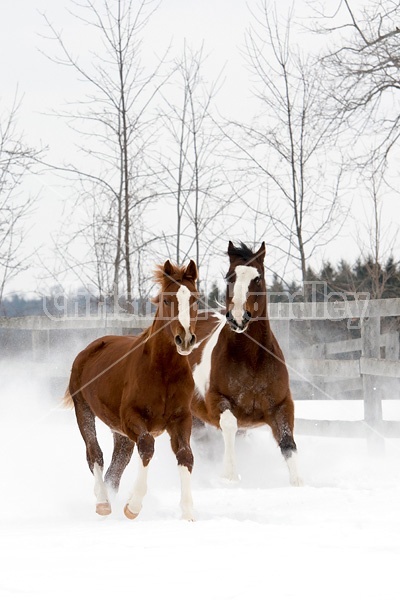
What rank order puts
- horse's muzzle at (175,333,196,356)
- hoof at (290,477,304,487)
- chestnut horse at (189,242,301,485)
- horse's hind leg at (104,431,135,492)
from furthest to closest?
1. chestnut horse at (189,242,301,485)
2. hoof at (290,477,304,487)
3. horse's hind leg at (104,431,135,492)
4. horse's muzzle at (175,333,196,356)

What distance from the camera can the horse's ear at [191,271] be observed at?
5.45 meters

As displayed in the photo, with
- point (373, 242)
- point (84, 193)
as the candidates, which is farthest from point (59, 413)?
point (373, 242)

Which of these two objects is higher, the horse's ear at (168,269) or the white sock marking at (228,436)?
the horse's ear at (168,269)

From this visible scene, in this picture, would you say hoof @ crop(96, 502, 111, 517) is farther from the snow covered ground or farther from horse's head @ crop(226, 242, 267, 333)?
horse's head @ crop(226, 242, 267, 333)

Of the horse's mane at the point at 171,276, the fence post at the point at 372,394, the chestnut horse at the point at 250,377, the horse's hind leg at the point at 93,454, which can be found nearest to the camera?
the horse's mane at the point at 171,276

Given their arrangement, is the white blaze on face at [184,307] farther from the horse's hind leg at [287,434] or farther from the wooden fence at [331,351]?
the wooden fence at [331,351]

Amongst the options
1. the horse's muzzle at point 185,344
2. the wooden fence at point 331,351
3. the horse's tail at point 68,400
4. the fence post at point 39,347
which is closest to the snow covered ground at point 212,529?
the wooden fence at point 331,351

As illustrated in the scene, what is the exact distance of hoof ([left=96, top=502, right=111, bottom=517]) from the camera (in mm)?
5535

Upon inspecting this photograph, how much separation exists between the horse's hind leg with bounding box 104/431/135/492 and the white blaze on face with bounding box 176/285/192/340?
1.63 metres

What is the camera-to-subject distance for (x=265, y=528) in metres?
4.50

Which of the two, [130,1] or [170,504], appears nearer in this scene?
[170,504]

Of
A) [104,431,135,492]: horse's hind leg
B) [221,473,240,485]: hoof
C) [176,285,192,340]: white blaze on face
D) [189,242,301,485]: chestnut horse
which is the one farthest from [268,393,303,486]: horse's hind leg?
[176,285,192,340]: white blaze on face

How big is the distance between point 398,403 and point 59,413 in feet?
14.8

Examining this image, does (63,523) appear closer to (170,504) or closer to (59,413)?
(170,504)
